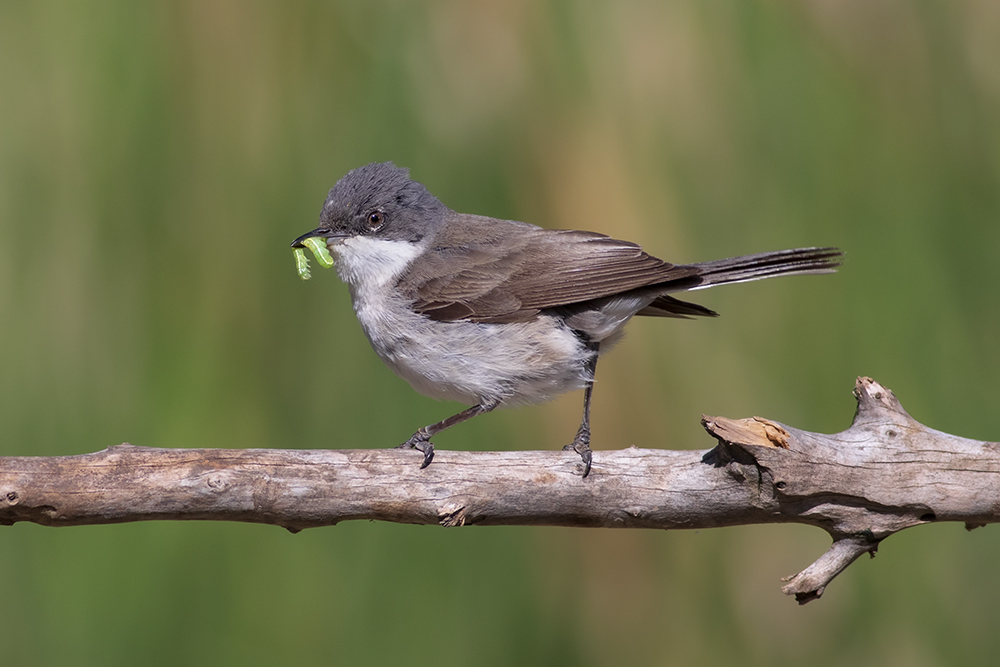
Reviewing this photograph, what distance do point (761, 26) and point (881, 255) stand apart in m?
1.19

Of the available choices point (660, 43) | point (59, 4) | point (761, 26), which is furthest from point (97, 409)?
point (761, 26)

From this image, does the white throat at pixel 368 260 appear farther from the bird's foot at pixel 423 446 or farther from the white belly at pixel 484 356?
the bird's foot at pixel 423 446

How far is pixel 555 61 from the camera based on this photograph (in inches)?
152

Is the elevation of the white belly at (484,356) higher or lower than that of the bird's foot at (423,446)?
higher

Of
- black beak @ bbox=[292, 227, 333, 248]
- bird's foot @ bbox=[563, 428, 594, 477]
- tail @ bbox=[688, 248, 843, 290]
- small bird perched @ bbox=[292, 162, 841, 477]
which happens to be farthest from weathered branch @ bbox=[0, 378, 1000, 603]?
black beak @ bbox=[292, 227, 333, 248]

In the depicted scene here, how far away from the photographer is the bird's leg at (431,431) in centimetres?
229

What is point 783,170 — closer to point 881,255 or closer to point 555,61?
point 881,255

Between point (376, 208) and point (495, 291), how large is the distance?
2.03 feet

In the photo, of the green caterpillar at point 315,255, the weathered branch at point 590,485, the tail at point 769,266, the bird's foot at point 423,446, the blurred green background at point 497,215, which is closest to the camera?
the weathered branch at point 590,485

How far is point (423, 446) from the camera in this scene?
2.38 metres

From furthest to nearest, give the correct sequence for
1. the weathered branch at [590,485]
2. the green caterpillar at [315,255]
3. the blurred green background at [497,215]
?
1. the blurred green background at [497,215]
2. the green caterpillar at [315,255]
3. the weathered branch at [590,485]

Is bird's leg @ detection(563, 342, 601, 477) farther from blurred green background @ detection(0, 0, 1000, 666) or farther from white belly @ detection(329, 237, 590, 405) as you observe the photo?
blurred green background @ detection(0, 0, 1000, 666)

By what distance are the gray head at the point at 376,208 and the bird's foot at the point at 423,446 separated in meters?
0.93

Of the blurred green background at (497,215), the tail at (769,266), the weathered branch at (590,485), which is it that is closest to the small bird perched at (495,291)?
the tail at (769,266)
